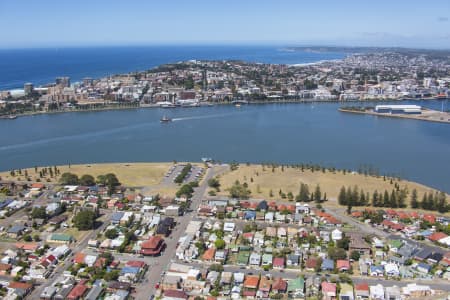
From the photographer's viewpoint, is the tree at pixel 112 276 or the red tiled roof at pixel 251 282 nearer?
the red tiled roof at pixel 251 282

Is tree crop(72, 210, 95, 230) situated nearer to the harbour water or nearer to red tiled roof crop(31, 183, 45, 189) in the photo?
red tiled roof crop(31, 183, 45, 189)

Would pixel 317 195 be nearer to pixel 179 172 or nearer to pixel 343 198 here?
pixel 343 198

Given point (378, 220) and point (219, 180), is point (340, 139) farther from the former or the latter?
point (378, 220)

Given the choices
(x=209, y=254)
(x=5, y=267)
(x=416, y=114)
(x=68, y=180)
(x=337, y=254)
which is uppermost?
(x=416, y=114)

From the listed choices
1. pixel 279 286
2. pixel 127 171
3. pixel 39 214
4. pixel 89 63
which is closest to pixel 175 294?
pixel 279 286

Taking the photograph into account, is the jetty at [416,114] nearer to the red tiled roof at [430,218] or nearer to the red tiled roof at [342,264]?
the red tiled roof at [430,218]

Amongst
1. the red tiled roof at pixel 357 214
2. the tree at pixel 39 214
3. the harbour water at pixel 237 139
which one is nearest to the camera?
the tree at pixel 39 214

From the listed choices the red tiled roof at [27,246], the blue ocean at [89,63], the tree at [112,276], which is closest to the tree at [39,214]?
the red tiled roof at [27,246]
